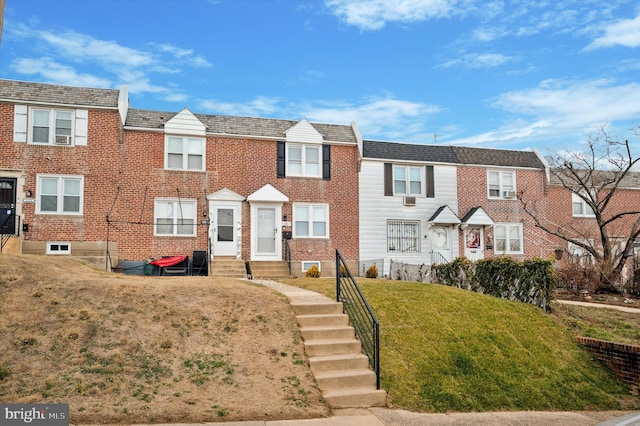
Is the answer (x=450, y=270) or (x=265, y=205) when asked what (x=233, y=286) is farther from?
(x=265, y=205)

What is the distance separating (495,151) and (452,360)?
64.7 feet

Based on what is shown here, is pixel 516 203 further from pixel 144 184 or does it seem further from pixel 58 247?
pixel 58 247

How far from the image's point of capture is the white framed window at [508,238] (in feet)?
84.3

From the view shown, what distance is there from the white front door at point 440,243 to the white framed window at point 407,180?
2.00 metres

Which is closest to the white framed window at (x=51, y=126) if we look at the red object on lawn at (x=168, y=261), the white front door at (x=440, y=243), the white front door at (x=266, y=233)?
the red object on lawn at (x=168, y=261)

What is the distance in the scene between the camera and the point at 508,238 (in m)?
25.9

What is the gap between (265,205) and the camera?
22.1 m

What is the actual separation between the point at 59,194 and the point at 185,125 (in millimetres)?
5506

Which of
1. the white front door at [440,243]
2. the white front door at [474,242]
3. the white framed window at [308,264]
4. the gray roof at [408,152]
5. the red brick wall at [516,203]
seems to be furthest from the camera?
the red brick wall at [516,203]

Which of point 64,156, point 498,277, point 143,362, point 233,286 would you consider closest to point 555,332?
point 498,277

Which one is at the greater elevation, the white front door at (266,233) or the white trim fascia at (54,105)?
the white trim fascia at (54,105)

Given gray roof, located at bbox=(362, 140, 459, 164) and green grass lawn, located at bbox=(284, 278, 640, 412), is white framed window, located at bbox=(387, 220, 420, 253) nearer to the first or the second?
gray roof, located at bbox=(362, 140, 459, 164)

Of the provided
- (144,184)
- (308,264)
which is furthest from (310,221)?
(144,184)

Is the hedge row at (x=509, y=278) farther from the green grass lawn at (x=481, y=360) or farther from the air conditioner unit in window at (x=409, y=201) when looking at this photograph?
the air conditioner unit in window at (x=409, y=201)
